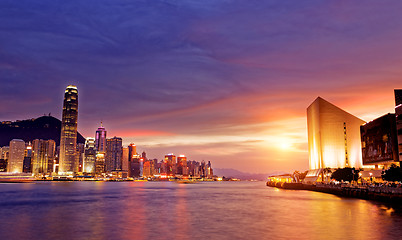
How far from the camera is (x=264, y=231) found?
3453 centimetres

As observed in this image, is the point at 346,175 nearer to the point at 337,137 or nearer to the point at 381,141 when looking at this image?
the point at 381,141

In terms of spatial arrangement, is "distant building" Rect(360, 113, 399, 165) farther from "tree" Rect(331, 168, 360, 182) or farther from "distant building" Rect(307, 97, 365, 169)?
"distant building" Rect(307, 97, 365, 169)

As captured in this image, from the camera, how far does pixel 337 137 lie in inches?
Result: 6718

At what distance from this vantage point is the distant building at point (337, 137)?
168 metres

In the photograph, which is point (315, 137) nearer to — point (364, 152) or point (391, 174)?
point (364, 152)

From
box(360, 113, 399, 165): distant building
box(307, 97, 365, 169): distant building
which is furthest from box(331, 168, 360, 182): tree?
box(307, 97, 365, 169): distant building

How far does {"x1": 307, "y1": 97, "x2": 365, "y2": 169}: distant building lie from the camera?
550 feet

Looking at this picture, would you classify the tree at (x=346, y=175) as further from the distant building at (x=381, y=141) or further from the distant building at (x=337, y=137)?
the distant building at (x=337, y=137)

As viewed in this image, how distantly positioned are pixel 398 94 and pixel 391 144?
53.9 feet

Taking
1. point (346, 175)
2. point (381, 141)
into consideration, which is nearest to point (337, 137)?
point (346, 175)

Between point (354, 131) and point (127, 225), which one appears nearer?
point (127, 225)

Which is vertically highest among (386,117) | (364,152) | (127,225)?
(386,117)

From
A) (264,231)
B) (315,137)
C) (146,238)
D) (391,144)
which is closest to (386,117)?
(391,144)

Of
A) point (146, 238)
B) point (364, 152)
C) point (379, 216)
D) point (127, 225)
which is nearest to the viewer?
point (146, 238)
